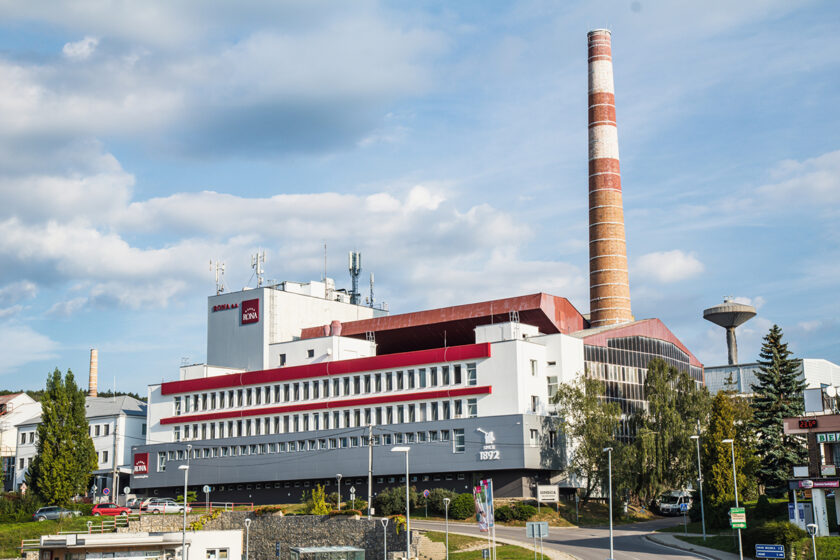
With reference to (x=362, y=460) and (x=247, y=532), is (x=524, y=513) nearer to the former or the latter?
(x=362, y=460)

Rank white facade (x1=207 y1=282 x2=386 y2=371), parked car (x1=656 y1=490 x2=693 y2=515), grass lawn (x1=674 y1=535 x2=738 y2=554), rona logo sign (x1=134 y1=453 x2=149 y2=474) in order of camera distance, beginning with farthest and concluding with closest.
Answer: rona logo sign (x1=134 y1=453 x2=149 y2=474), white facade (x1=207 y1=282 x2=386 y2=371), parked car (x1=656 y1=490 x2=693 y2=515), grass lawn (x1=674 y1=535 x2=738 y2=554)

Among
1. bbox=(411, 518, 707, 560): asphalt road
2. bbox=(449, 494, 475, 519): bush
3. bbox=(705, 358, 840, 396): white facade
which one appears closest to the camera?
bbox=(411, 518, 707, 560): asphalt road

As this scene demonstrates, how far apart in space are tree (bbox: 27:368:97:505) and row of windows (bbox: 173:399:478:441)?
1317cm

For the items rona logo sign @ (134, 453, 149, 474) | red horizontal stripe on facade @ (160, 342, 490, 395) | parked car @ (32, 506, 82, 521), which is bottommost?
parked car @ (32, 506, 82, 521)

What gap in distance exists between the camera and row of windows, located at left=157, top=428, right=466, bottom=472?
276ft

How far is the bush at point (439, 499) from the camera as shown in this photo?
7800cm

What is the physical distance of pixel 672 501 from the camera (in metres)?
84.4

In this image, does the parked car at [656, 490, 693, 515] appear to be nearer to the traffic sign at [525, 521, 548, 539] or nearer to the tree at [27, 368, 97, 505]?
the traffic sign at [525, 521, 548, 539]

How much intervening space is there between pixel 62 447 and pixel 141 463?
17.0m

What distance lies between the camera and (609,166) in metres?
102

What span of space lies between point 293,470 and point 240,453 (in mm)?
7382

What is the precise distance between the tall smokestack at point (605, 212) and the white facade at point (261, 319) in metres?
29.3

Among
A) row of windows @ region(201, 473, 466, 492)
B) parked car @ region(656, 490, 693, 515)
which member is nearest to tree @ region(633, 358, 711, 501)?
parked car @ region(656, 490, 693, 515)

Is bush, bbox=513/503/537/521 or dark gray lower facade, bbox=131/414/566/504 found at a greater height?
dark gray lower facade, bbox=131/414/566/504
